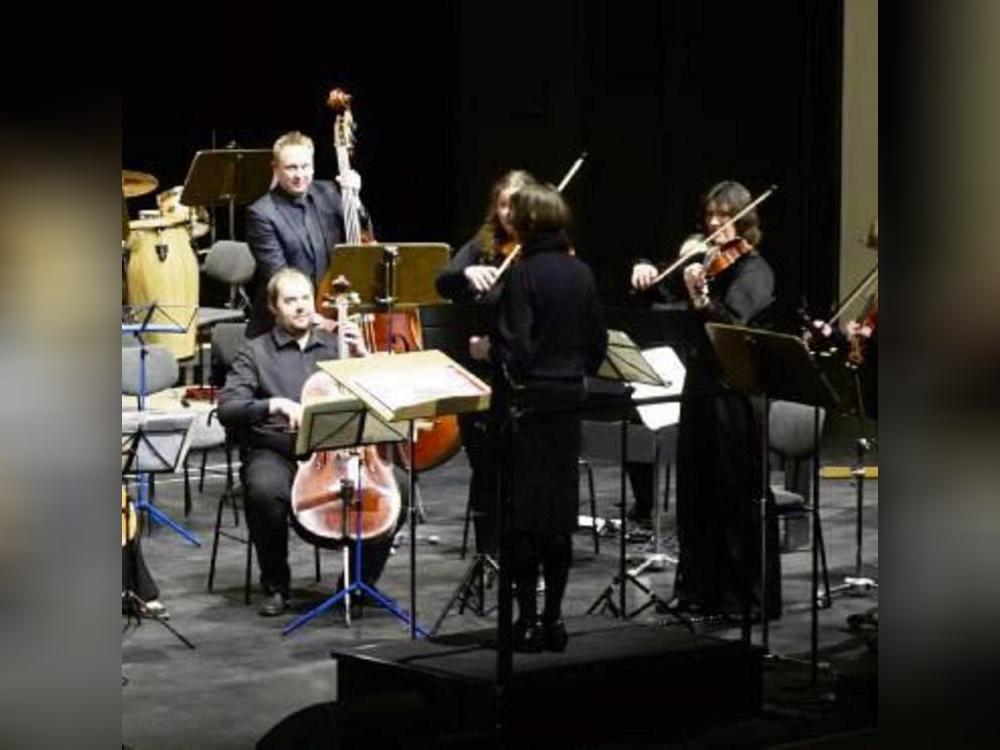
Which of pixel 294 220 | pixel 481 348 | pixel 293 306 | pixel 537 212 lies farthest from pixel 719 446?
pixel 294 220

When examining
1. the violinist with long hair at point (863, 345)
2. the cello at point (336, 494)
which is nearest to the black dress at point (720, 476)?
the violinist with long hair at point (863, 345)

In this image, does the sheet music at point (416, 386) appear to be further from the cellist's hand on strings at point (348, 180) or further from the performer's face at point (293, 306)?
the cellist's hand on strings at point (348, 180)

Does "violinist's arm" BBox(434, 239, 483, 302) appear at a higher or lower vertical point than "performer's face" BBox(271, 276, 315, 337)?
higher

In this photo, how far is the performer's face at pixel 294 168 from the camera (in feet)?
23.6

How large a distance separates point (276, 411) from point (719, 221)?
1.57m

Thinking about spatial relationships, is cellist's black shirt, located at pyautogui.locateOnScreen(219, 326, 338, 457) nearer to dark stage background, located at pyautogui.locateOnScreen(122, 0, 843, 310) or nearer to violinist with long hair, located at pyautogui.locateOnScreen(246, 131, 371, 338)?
violinist with long hair, located at pyautogui.locateOnScreen(246, 131, 371, 338)

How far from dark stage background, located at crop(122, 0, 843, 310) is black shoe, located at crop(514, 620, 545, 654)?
5.40 metres

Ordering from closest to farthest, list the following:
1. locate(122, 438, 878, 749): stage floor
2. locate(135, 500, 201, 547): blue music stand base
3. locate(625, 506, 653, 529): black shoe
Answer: locate(122, 438, 878, 749): stage floor
locate(135, 500, 201, 547): blue music stand base
locate(625, 506, 653, 529): black shoe

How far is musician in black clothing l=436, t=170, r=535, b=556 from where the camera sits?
655 cm

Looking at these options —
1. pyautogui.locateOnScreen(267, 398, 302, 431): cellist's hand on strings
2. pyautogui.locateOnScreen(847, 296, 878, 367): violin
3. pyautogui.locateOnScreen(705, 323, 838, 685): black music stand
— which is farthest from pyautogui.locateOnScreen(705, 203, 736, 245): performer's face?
pyautogui.locateOnScreen(267, 398, 302, 431): cellist's hand on strings

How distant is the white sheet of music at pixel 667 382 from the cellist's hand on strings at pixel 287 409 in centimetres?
110

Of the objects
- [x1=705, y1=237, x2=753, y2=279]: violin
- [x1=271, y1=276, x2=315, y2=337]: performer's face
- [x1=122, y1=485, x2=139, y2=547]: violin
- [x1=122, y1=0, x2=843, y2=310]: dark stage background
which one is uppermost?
[x1=122, y1=0, x2=843, y2=310]: dark stage background

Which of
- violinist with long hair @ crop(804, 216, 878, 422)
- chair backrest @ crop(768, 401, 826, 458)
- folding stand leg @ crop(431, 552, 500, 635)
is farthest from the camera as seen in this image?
chair backrest @ crop(768, 401, 826, 458)
